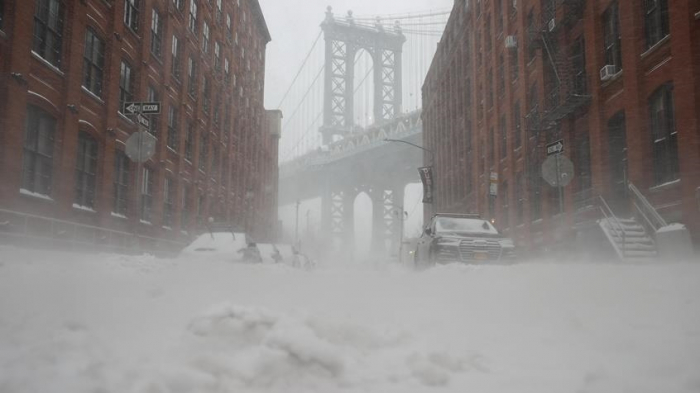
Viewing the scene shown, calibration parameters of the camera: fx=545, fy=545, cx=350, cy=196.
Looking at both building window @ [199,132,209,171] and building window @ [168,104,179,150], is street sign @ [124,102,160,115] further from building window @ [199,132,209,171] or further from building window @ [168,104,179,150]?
building window @ [199,132,209,171]

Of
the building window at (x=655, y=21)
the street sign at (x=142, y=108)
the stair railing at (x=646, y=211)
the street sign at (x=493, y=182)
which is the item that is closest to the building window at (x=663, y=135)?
the stair railing at (x=646, y=211)

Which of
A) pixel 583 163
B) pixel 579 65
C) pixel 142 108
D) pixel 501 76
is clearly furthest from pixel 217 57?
pixel 583 163

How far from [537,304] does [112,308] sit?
14.6 ft

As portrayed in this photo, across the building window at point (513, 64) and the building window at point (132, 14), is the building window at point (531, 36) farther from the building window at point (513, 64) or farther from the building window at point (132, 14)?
the building window at point (132, 14)

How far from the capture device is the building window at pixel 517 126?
26.8m

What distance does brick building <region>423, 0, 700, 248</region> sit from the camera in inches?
534

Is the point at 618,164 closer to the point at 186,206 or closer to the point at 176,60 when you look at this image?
the point at 176,60

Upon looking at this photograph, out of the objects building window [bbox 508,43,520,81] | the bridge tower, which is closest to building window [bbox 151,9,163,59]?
building window [bbox 508,43,520,81]

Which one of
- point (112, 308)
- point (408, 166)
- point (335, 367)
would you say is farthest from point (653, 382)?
point (408, 166)

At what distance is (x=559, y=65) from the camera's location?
20.1 metres

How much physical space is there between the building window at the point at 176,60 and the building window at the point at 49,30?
36.3 ft

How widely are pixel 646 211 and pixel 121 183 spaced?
58.6ft

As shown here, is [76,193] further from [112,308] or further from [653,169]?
[653,169]

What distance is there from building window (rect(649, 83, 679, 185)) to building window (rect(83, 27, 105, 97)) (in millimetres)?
17258
